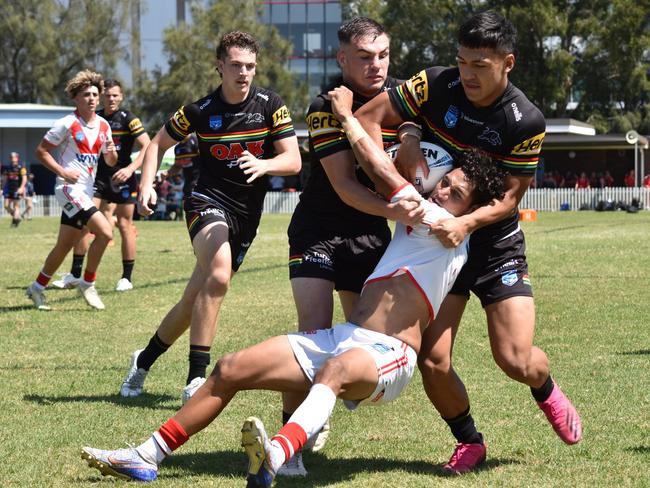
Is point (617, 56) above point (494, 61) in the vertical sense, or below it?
below

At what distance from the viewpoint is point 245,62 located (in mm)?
6961

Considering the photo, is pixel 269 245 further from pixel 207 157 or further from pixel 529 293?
pixel 529 293

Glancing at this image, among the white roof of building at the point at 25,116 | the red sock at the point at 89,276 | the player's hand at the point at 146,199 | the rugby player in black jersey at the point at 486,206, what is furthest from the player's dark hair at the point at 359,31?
the white roof of building at the point at 25,116

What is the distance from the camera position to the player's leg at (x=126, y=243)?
13.4 meters

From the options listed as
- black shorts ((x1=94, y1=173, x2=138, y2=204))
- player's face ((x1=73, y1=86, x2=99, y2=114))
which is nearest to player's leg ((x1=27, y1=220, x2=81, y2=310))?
player's face ((x1=73, y1=86, x2=99, y2=114))

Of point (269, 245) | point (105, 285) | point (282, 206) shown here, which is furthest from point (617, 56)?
point (105, 285)

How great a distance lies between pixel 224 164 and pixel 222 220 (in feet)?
1.35

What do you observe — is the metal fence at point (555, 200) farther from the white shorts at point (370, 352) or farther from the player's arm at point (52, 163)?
the white shorts at point (370, 352)

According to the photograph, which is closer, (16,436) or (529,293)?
(529,293)

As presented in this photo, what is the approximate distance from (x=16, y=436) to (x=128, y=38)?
57823 mm

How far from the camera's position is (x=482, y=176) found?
16.5ft

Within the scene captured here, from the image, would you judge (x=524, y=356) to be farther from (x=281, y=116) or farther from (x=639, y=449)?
(x=281, y=116)

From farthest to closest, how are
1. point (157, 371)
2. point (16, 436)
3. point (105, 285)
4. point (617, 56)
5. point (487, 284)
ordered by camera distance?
point (617, 56)
point (105, 285)
point (157, 371)
point (16, 436)
point (487, 284)

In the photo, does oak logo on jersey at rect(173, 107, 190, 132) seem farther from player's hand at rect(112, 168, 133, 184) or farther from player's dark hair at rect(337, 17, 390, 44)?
player's hand at rect(112, 168, 133, 184)
